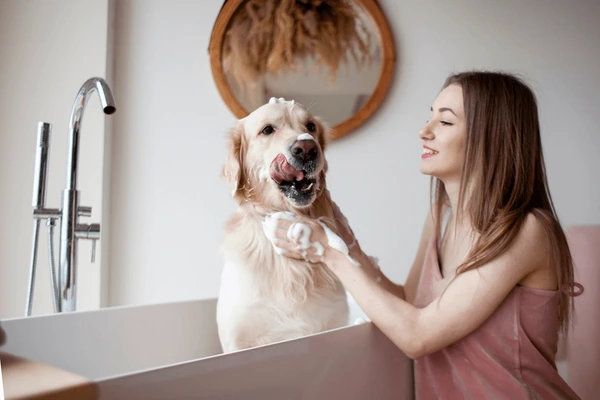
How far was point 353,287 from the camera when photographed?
41.4 inches

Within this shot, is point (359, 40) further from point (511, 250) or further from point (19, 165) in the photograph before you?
point (19, 165)

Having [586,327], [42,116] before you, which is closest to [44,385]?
[586,327]

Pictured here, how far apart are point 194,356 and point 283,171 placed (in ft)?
2.37

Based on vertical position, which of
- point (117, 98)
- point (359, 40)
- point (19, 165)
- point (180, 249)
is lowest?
point (180, 249)

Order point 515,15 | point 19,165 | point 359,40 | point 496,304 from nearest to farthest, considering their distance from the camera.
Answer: point 496,304, point 515,15, point 359,40, point 19,165

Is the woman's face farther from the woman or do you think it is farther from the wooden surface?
the wooden surface

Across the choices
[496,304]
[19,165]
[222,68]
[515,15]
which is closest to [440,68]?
[515,15]

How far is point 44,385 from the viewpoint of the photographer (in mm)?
638

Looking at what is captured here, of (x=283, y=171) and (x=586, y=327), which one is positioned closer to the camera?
(x=283, y=171)

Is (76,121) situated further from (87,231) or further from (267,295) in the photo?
(267,295)

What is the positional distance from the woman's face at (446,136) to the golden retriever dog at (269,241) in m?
0.24

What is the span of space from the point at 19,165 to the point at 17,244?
300 millimetres

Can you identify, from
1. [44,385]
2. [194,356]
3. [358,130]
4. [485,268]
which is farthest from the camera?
[358,130]

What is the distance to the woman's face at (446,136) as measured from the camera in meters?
1.19
